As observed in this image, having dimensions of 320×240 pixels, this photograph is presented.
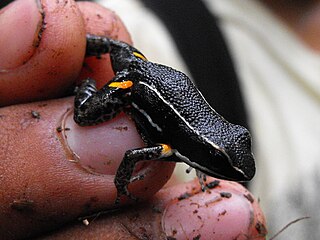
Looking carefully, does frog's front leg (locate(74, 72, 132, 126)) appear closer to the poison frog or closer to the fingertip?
the poison frog

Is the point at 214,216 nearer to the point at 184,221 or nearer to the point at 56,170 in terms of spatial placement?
the point at 184,221

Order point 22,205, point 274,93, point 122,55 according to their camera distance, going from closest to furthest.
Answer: point 22,205, point 122,55, point 274,93

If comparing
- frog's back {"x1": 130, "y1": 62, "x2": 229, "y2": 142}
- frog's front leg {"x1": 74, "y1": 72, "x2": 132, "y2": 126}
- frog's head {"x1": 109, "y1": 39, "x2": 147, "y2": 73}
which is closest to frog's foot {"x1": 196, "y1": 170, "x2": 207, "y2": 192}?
frog's back {"x1": 130, "y1": 62, "x2": 229, "y2": 142}

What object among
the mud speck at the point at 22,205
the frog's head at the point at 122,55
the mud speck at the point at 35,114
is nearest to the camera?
the mud speck at the point at 22,205

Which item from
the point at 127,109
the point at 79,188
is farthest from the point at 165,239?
the point at 127,109

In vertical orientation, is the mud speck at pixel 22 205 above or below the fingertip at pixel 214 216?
below

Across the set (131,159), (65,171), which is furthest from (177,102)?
(65,171)

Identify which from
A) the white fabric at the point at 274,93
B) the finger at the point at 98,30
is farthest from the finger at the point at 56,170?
the white fabric at the point at 274,93

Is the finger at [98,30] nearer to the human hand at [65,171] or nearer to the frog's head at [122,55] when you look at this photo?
the frog's head at [122,55]
